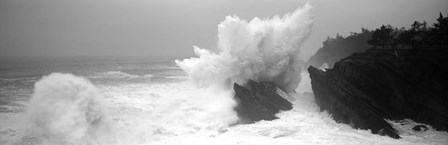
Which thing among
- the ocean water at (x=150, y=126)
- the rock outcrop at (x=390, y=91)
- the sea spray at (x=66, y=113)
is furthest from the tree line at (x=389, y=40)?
the sea spray at (x=66, y=113)

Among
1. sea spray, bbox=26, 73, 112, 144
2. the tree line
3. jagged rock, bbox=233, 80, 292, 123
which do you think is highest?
the tree line

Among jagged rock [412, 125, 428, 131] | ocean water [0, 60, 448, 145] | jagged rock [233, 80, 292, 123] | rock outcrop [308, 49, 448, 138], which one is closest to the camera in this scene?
ocean water [0, 60, 448, 145]

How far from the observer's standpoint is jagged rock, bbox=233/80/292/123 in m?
19.0

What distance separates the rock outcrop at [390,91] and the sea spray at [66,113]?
14.5 meters

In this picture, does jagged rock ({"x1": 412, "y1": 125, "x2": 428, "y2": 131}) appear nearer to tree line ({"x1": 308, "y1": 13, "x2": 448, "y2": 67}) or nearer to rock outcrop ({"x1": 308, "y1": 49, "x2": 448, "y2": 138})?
rock outcrop ({"x1": 308, "y1": 49, "x2": 448, "y2": 138})

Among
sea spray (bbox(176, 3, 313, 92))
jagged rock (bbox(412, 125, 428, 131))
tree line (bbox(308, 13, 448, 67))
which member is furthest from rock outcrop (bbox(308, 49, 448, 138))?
sea spray (bbox(176, 3, 313, 92))

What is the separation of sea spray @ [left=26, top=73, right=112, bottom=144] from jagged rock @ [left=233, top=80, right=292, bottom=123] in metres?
9.29

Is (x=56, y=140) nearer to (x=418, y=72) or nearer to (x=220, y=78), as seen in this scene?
(x=220, y=78)

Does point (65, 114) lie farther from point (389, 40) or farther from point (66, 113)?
point (389, 40)

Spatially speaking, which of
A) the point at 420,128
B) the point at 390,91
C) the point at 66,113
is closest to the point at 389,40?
the point at 390,91

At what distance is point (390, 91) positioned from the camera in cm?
1736

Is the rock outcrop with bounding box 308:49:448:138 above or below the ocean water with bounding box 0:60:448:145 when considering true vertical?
above

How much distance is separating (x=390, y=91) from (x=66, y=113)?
19711 millimetres

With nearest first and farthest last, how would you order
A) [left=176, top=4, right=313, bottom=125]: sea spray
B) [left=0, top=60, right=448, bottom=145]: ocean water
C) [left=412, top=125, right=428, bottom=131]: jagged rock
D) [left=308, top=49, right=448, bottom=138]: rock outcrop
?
[left=0, top=60, right=448, bottom=145]: ocean water < [left=412, top=125, right=428, bottom=131]: jagged rock < [left=308, top=49, right=448, bottom=138]: rock outcrop < [left=176, top=4, right=313, bottom=125]: sea spray
